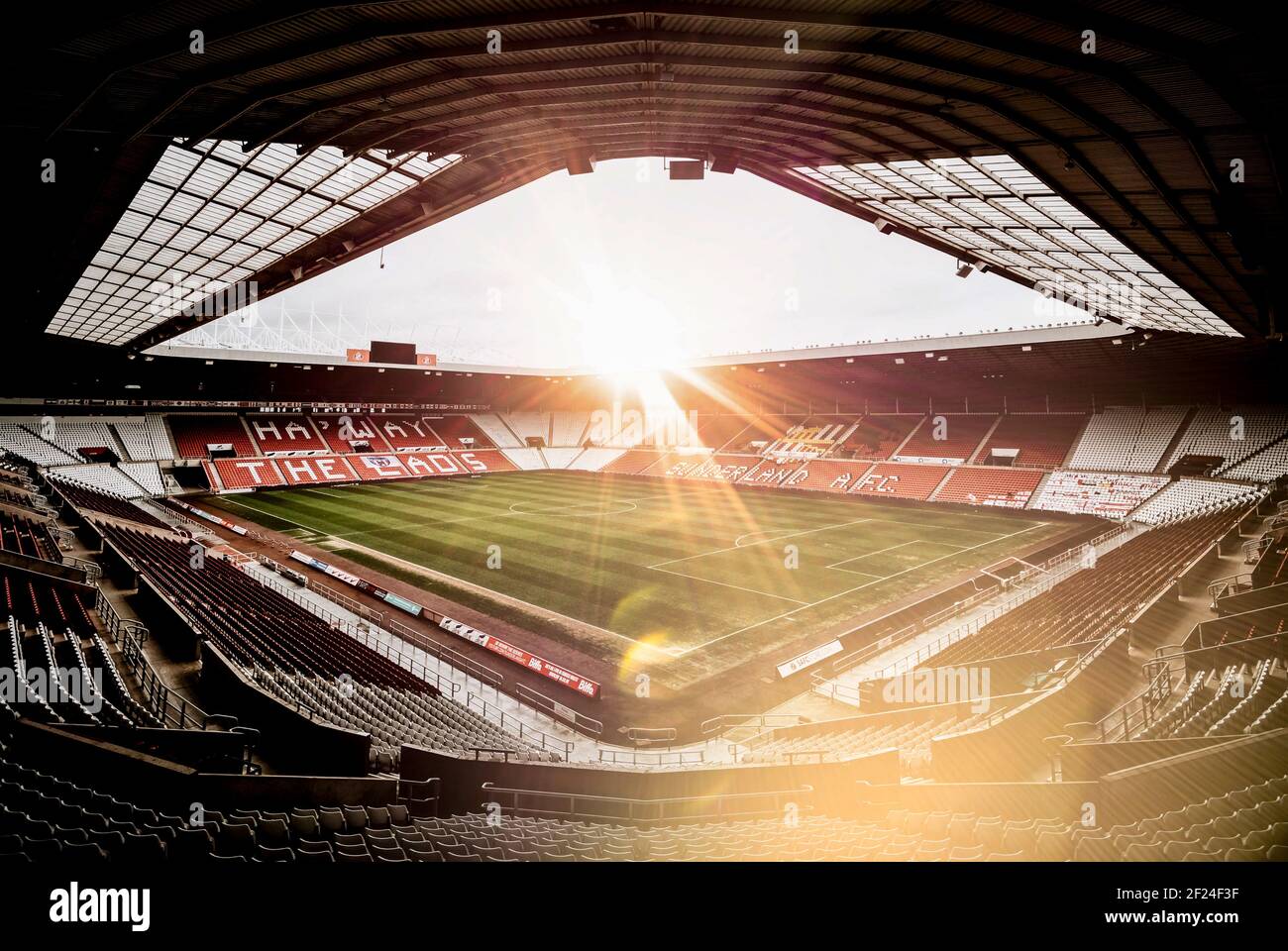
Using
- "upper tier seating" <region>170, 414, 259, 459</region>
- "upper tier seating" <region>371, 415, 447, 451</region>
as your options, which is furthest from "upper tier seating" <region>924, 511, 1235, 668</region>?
"upper tier seating" <region>170, 414, 259, 459</region>

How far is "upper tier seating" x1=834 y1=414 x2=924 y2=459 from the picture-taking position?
47250mm

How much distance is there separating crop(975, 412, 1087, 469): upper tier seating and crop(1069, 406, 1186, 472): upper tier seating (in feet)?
2.68

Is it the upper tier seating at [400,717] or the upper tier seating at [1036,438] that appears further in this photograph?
the upper tier seating at [1036,438]

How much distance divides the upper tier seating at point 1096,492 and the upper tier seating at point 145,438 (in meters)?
57.6

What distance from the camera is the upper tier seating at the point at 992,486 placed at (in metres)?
37.2

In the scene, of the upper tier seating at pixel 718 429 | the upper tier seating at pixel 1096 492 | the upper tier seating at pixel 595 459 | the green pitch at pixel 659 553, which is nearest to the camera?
the green pitch at pixel 659 553

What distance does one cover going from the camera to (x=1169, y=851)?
5523 mm

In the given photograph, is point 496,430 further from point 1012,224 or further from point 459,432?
point 1012,224

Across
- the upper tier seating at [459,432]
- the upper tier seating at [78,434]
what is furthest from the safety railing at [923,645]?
the upper tier seating at [459,432]

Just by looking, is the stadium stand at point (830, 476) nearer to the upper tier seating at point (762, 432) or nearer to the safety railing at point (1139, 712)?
the upper tier seating at point (762, 432)

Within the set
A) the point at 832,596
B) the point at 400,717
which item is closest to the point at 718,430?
the point at 832,596

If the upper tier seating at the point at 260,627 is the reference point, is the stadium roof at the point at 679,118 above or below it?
above
